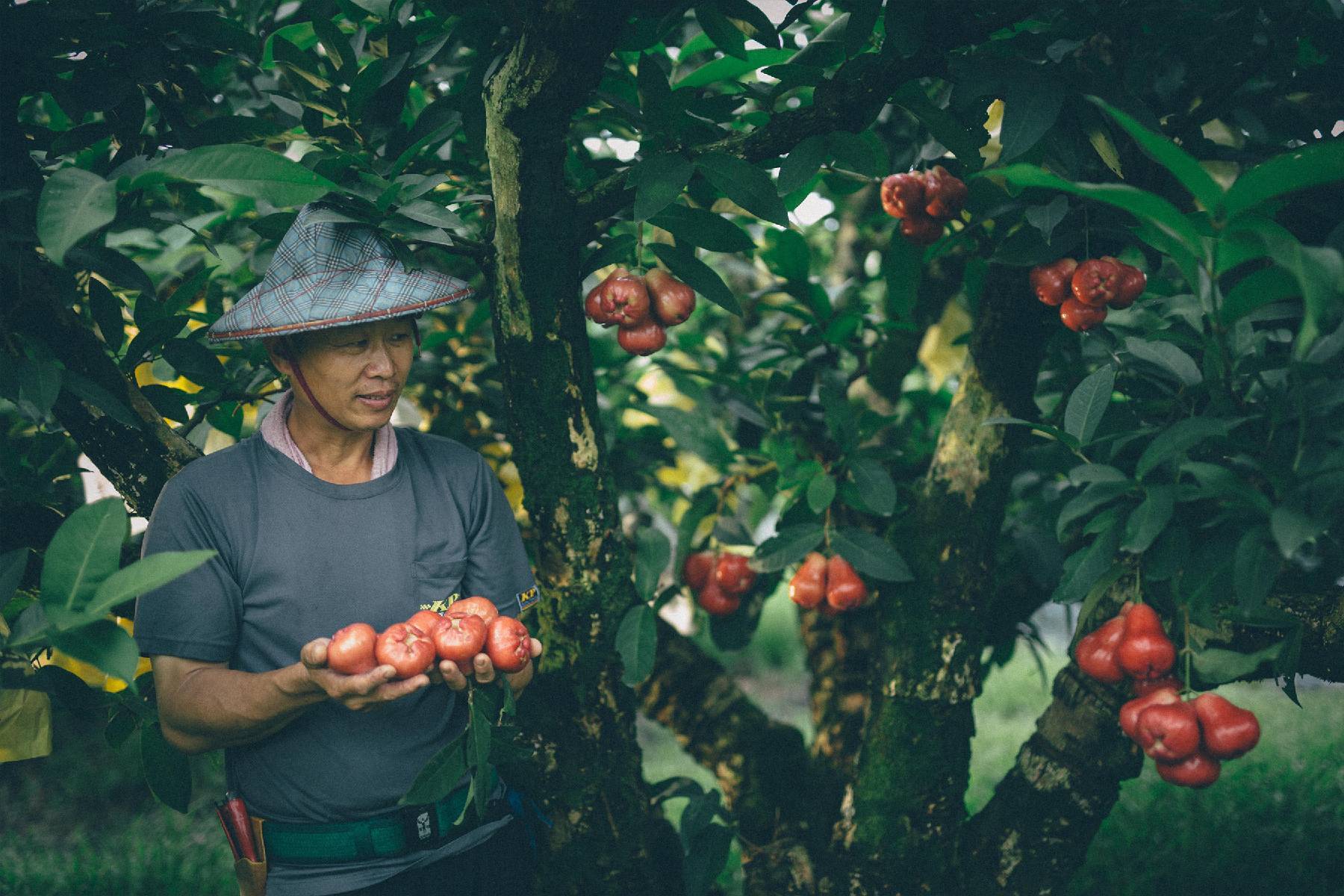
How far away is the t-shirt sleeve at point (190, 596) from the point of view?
1171 millimetres

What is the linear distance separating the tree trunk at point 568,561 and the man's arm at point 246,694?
1.57 feet

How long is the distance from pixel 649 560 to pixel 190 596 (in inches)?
30.0

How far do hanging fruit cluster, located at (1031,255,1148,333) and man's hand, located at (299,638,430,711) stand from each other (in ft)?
3.65

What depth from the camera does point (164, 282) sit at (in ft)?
7.60

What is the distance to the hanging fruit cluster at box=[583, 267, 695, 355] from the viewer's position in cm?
A: 154

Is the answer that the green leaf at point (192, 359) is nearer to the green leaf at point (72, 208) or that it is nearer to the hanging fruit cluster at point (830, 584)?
the green leaf at point (72, 208)

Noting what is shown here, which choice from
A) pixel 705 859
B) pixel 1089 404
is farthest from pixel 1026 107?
pixel 705 859

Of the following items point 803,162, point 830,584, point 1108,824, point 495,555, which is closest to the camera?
point 803,162

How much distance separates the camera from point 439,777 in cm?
126

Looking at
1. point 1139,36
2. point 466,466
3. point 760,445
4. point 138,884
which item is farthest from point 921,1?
point 138,884

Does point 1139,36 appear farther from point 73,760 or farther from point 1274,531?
point 73,760

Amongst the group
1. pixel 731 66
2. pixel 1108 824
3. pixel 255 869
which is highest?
pixel 731 66

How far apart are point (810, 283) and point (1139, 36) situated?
752mm

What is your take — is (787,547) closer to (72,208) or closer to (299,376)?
(299,376)
